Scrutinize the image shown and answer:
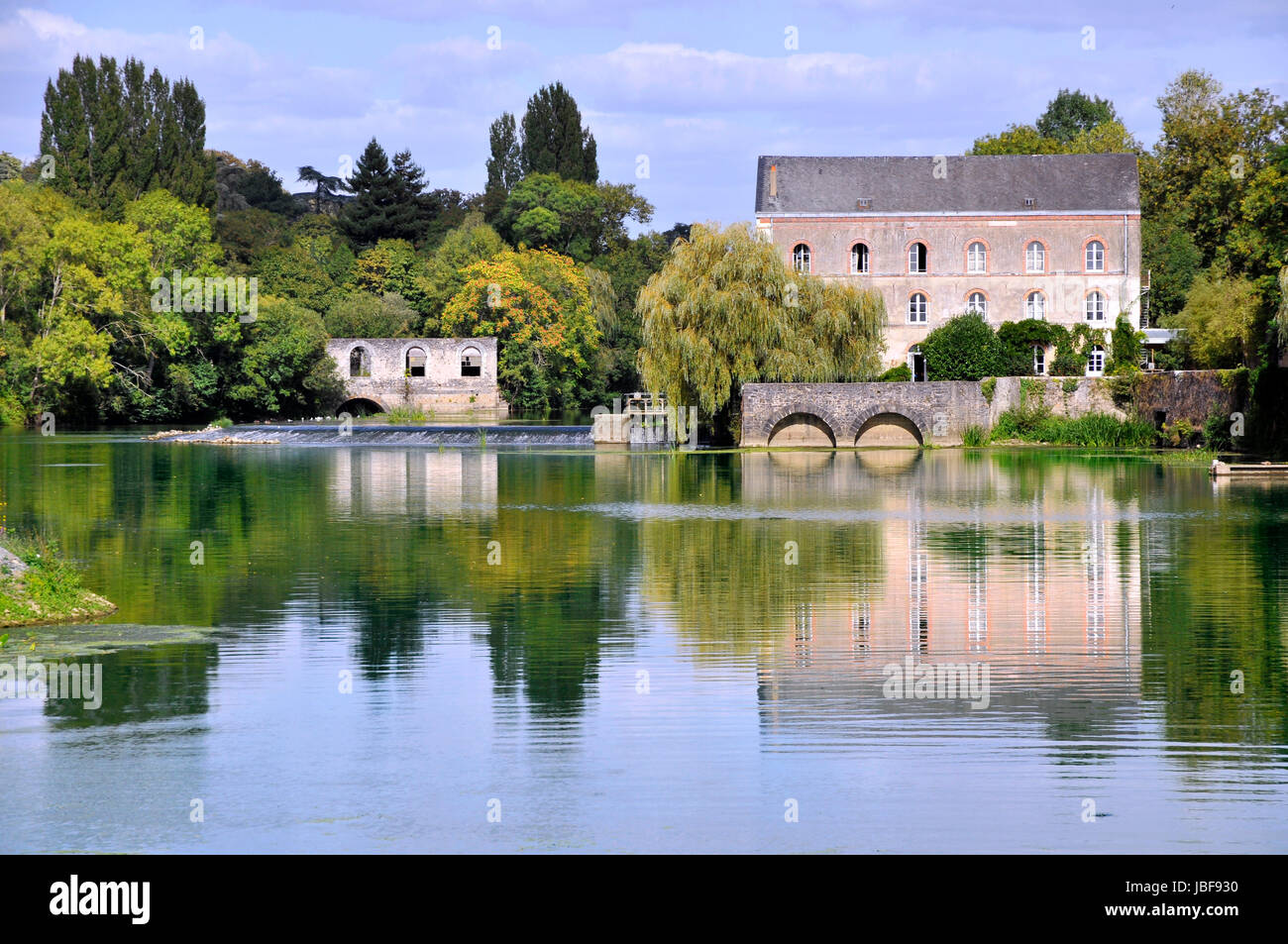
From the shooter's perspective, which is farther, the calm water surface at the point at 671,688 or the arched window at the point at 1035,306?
the arched window at the point at 1035,306

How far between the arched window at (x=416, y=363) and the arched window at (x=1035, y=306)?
31758mm

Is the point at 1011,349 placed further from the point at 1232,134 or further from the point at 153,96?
the point at 153,96

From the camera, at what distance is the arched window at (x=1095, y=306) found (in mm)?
64750

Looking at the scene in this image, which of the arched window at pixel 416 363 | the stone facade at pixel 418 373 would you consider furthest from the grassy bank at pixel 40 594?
the arched window at pixel 416 363

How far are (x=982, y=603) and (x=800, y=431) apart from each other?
32.3m

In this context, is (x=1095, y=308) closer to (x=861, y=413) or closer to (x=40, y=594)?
(x=861, y=413)

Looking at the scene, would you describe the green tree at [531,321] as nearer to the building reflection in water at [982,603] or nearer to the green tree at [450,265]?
the green tree at [450,265]

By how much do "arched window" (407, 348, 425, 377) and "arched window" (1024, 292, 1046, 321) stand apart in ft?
104

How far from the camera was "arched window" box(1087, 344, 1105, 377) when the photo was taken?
63566 mm

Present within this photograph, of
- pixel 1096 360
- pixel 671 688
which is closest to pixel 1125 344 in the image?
pixel 1096 360

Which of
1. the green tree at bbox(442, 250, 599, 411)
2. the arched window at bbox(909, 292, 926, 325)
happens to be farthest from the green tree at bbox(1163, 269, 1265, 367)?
the green tree at bbox(442, 250, 599, 411)

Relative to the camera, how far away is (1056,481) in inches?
1356

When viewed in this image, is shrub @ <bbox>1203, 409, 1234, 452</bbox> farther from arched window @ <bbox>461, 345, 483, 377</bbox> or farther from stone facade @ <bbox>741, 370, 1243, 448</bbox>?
arched window @ <bbox>461, 345, 483, 377</bbox>

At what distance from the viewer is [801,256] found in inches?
2584
